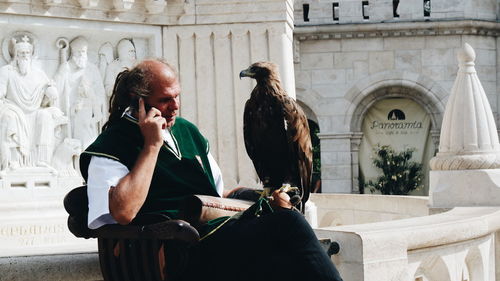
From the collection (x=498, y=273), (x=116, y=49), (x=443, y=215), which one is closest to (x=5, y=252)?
(x=443, y=215)

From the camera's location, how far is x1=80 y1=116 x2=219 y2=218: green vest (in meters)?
2.87

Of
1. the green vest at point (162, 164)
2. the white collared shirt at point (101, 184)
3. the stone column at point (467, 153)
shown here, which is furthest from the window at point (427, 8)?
the white collared shirt at point (101, 184)

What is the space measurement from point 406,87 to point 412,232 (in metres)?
16.1

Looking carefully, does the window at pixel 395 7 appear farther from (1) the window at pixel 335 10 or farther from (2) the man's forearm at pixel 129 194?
(2) the man's forearm at pixel 129 194

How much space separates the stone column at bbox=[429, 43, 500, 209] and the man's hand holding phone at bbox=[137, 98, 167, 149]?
358 centimetres

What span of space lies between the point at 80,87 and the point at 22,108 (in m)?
0.48

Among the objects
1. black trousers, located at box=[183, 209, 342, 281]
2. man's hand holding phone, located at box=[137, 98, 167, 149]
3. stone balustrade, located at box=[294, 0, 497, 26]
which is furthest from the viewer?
stone balustrade, located at box=[294, 0, 497, 26]

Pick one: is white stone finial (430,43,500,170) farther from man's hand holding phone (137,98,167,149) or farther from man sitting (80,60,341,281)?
man's hand holding phone (137,98,167,149)

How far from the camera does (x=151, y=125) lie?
2.86 meters

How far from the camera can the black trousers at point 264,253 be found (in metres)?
2.68

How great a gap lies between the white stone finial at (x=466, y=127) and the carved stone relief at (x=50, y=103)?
2.57 m

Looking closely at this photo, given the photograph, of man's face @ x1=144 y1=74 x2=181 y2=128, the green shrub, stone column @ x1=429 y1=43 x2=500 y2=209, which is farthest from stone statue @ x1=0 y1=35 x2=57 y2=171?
the green shrub

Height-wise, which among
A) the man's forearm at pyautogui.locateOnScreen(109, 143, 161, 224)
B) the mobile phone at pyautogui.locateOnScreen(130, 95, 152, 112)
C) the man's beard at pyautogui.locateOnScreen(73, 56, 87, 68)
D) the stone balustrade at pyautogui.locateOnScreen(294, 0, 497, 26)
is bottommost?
the man's forearm at pyautogui.locateOnScreen(109, 143, 161, 224)

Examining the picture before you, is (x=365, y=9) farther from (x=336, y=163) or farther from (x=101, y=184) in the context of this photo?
(x=101, y=184)
